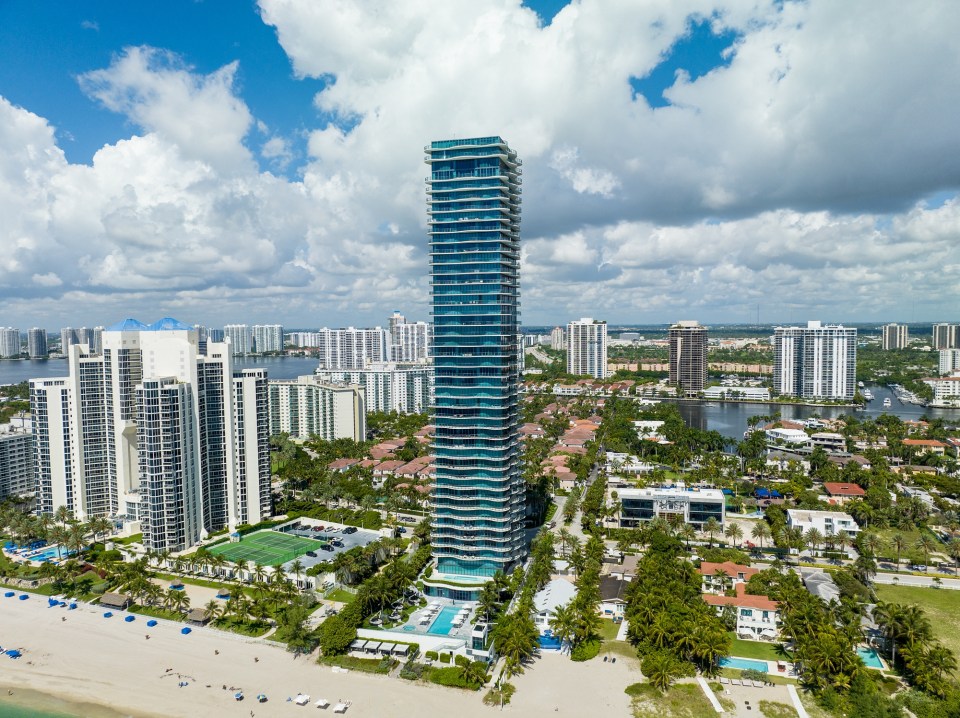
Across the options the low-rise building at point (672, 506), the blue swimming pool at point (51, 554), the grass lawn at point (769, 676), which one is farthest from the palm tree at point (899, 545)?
the blue swimming pool at point (51, 554)

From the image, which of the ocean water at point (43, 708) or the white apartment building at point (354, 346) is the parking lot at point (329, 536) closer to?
the ocean water at point (43, 708)

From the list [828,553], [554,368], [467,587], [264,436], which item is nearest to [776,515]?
[828,553]

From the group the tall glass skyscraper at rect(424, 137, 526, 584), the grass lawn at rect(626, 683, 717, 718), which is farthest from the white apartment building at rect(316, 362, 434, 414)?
the grass lawn at rect(626, 683, 717, 718)

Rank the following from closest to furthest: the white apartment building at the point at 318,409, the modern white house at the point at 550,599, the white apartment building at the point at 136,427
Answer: the modern white house at the point at 550,599 < the white apartment building at the point at 136,427 < the white apartment building at the point at 318,409

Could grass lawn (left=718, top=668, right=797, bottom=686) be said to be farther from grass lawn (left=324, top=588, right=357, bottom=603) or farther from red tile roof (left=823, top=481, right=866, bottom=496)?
red tile roof (left=823, top=481, right=866, bottom=496)

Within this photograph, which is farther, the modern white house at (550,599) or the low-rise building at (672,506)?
the low-rise building at (672,506)

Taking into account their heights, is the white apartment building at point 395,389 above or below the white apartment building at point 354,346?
below

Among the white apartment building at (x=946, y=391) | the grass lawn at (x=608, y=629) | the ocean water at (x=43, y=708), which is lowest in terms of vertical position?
the ocean water at (x=43, y=708)
